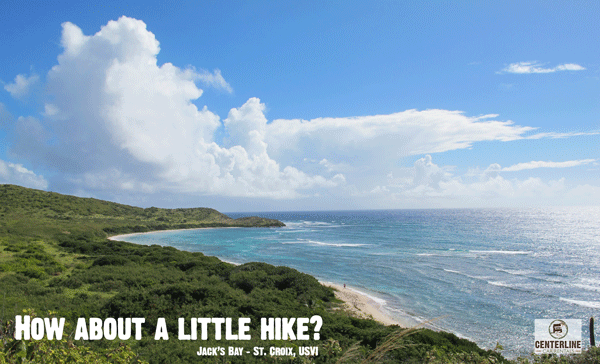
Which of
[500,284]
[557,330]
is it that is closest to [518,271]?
[500,284]

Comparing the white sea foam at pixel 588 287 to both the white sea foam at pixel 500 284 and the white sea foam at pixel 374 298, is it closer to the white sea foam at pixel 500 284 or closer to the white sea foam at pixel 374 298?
the white sea foam at pixel 500 284

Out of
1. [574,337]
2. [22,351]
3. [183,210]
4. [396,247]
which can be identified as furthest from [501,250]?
[183,210]

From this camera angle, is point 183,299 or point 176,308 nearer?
point 176,308

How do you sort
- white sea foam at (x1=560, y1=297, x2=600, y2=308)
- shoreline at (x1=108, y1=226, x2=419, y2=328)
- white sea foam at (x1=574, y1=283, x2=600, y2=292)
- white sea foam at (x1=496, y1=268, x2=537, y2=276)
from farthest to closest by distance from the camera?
1. white sea foam at (x1=496, y1=268, x2=537, y2=276)
2. white sea foam at (x1=574, y1=283, x2=600, y2=292)
3. white sea foam at (x1=560, y1=297, x2=600, y2=308)
4. shoreline at (x1=108, y1=226, x2=419, y2=328)

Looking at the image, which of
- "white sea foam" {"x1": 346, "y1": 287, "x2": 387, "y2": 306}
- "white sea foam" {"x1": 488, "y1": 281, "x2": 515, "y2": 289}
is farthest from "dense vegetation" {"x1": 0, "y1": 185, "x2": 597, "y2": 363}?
"white sea foam" {"x1": 488, "y1": 281, "x2": 515, "y2": 289}

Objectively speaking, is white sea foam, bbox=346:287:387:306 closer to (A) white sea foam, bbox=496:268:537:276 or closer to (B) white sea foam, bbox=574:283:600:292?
(A) white sea foam, bbox=496:268:537:276

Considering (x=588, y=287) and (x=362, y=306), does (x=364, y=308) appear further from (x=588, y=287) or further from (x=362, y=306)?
(x=588, y=287)

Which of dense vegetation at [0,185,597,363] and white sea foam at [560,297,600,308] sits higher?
dense vegetation at [0,185,597,363]

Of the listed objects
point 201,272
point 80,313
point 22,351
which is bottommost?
point 201,272

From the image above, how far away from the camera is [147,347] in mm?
9258

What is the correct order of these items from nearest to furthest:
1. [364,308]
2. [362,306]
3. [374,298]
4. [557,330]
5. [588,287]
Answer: [557,330] < [364,308] < [362,306] < [374,298] < [588,287]

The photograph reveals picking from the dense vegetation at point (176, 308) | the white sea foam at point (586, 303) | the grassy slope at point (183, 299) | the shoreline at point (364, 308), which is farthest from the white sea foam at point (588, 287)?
the grassy slope at point (183, 299)

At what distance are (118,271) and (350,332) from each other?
19099 millimetres

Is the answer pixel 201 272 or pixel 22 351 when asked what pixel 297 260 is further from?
pixel 22 351
